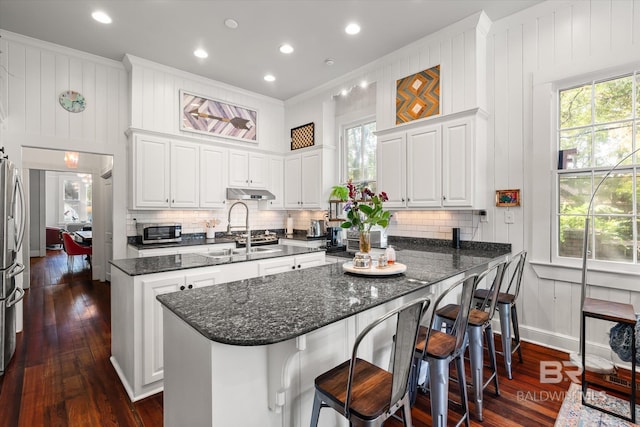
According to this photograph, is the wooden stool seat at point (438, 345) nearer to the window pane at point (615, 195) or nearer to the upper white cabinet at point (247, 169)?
the window pane at point (615, 195)

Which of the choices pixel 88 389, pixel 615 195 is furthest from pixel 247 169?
pixel 615 195

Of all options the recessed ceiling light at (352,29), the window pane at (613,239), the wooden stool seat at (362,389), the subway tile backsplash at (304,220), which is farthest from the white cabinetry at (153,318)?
the window pane at (613,239)

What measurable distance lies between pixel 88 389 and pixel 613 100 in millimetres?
5008

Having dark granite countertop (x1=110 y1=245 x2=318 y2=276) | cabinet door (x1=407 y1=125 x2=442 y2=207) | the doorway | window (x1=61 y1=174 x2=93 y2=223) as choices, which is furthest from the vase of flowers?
window (x1=61 y1=174 x2=93 y2=223)

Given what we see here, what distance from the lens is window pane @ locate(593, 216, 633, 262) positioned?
2549mm

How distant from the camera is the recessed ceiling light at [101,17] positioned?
297 centimetres

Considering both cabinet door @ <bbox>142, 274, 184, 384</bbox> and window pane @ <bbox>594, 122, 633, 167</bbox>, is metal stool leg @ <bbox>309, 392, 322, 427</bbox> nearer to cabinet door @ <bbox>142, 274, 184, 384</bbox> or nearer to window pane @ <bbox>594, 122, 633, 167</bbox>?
cabinet door @ <bbox>142, 274, 184, 384</bbox>

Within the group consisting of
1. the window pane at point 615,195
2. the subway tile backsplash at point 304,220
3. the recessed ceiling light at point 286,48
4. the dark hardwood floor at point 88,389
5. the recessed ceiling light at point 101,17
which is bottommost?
the dark hardwood floor at point 88,389

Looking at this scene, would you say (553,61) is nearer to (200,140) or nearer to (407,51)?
(407,51)

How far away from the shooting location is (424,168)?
3.47 m

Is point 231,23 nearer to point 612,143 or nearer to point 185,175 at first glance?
point 185,175

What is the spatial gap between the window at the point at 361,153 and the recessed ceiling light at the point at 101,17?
10.8ft

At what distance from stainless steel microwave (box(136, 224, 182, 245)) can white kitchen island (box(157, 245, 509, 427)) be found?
2.73 metres

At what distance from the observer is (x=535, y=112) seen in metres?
2.96
